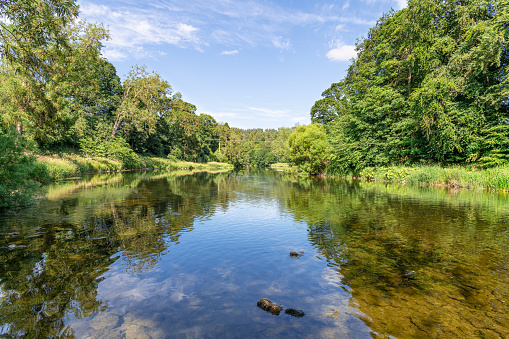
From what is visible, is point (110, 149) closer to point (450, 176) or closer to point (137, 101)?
point (137, 101)

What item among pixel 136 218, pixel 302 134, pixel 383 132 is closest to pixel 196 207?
pixel 136 218

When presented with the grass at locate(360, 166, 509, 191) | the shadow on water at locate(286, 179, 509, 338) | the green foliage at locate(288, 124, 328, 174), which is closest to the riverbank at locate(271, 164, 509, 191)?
the grass at locate(360, 166, 509, 191)

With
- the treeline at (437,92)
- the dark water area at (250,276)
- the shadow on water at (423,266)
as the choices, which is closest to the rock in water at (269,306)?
the dark water area at (250,276)

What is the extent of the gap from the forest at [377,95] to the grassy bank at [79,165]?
582 millimetres

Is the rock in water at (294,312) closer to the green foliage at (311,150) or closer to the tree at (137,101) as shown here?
the green foliage at (311,150)

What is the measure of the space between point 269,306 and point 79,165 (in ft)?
142

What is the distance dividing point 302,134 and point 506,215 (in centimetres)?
4517

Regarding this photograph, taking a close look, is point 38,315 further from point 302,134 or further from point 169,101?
point 169,101

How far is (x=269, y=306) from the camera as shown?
5477mm

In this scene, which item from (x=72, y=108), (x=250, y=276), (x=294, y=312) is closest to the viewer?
(x=294, y=312)

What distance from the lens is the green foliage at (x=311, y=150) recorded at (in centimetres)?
5197

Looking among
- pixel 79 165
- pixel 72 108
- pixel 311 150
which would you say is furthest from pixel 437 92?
pixel 72 108

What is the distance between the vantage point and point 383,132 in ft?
132

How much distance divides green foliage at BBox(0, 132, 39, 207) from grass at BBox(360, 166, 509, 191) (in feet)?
120
